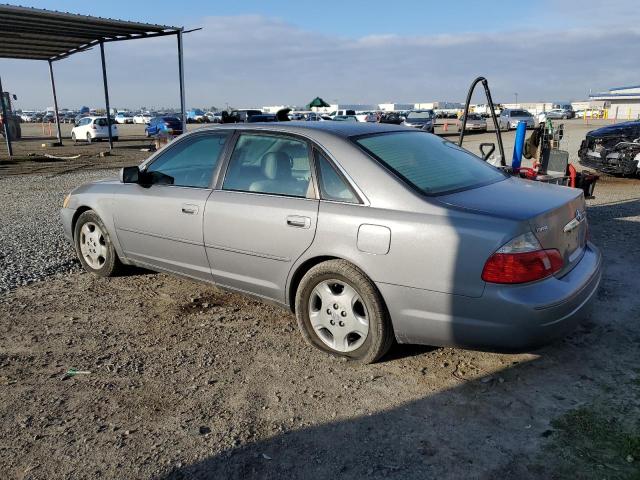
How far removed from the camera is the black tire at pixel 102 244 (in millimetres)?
5047

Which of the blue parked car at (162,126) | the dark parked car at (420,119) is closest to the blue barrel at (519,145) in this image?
the dark parked car at (420,119)

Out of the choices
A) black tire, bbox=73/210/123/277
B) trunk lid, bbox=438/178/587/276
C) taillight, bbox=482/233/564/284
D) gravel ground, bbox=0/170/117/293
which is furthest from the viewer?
gravel ground, bbox=0/170/117/293

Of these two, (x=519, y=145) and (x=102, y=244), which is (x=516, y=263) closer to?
(x=102, y=244)

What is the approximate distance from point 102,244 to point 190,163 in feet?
4.70

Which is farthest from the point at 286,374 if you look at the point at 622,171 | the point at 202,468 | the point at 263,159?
the point at 622,171

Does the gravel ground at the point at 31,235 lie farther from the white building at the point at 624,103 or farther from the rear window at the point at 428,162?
the white building at the point at 624,103

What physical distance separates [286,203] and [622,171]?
9.91 m

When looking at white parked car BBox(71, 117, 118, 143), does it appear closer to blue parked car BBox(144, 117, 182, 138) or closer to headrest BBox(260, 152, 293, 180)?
blue parked car BBox(144, 117, 182, 138)

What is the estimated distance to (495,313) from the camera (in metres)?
2.88

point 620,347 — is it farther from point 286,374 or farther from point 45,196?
point 45,196

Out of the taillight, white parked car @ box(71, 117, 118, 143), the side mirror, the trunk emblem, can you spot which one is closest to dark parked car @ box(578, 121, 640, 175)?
the trunk emblem

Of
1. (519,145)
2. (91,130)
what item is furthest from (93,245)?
(91,130)

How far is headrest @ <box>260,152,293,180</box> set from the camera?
12.5ft

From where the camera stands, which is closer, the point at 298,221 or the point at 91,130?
the point at 298,221
